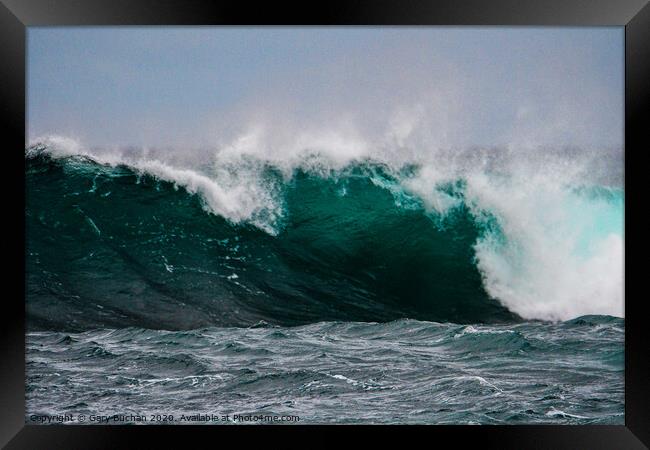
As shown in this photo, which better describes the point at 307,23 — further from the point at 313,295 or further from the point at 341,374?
the point at 341,374

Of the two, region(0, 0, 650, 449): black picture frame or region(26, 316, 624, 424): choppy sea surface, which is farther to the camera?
region(26, 316, 624, 424): choppy sea surface

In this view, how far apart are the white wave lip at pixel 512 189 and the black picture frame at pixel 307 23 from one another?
1.46 feet

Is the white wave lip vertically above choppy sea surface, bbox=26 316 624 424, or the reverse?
the white wave lip

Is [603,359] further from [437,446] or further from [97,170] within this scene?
[97,170]

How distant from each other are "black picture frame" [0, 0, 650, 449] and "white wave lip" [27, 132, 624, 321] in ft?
1.46

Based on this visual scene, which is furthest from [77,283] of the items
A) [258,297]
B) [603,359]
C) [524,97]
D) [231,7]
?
[603,359]

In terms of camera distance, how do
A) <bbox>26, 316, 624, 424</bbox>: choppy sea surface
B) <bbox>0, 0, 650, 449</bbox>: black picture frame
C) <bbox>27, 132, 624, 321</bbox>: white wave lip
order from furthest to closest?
<bbox>27, 132, 624, 321</bbox>: white wave lip → <bbox>26, 316, 624, 424</bbox>: choppy sea surface → <bbox>0, 0, 650, 449</bbox>: black picture frame

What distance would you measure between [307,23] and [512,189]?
76.2 inches

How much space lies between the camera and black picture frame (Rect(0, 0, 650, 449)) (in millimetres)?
3918

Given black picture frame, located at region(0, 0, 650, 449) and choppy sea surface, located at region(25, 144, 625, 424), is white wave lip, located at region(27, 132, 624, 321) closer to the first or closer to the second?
choppy sea surface, located at region(25, 144, 625, 424)

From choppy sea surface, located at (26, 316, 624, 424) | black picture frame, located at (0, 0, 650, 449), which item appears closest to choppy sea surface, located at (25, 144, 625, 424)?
choppy sea surface, located at (26, 316, 624, 424)

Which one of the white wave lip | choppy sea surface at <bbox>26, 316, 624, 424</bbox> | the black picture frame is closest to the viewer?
the black picture frame

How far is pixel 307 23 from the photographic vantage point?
13.1ft

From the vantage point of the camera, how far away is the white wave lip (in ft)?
14.5
